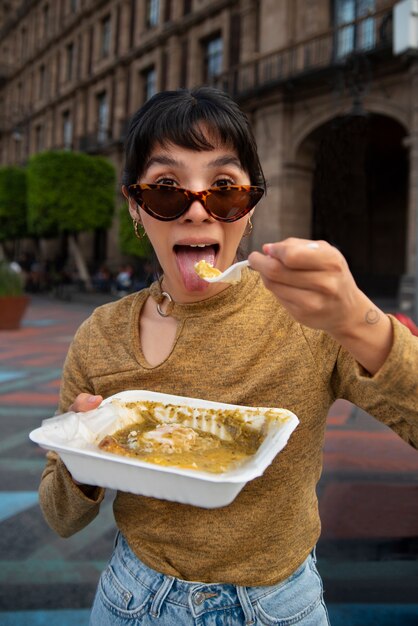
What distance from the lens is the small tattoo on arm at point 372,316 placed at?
2.74 feet

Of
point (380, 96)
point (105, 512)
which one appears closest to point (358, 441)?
point (105, 512)

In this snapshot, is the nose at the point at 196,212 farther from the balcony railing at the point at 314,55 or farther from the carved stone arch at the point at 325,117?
the balcony railing at the point at 314,55

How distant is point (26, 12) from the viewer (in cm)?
3469

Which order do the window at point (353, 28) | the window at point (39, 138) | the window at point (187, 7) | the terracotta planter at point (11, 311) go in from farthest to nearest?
the window at point (39, 138) → the window at point (187, 7) → the window at point (353, 28) → the terracotta planter at point (11, 311)

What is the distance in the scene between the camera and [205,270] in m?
1.07

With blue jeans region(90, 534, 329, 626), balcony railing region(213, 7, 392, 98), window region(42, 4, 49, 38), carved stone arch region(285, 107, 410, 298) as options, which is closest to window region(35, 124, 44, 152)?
window region(42, 4, 49, 38)

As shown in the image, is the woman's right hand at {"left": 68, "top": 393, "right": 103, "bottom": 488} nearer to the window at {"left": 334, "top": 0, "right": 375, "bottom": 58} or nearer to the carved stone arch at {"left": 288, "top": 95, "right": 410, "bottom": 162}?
the carved stone arch at {"left": 288, "top": 95, "right": 410, "bottom": 162}

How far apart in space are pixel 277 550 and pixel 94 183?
21.8 meters

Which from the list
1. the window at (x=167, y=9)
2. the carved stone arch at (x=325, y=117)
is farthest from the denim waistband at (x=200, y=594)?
the window at (x=167, y=9)

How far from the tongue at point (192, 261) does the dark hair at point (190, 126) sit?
0.22m

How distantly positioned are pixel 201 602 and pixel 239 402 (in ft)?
1.33

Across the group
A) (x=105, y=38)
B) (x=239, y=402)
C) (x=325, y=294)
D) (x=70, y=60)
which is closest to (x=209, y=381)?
(x=239, y=402)

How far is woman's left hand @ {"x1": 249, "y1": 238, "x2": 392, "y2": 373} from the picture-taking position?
74 centimetres

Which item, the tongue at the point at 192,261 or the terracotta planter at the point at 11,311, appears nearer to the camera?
the tongue at the point at 192,261
